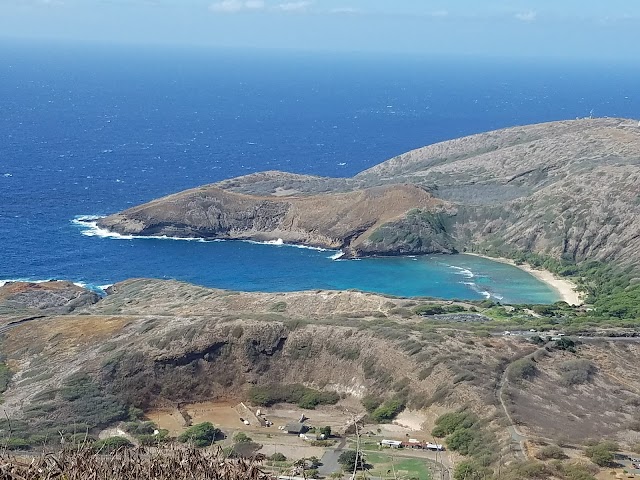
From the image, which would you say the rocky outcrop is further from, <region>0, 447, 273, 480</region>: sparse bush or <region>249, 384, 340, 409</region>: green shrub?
<region>0, 447, 273, 480</region>: sparse bush

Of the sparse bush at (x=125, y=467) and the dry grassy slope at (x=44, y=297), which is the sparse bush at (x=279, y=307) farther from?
the sparse bush at (x=125, y=467)

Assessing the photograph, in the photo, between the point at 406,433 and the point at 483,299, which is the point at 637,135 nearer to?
the point at 483,299

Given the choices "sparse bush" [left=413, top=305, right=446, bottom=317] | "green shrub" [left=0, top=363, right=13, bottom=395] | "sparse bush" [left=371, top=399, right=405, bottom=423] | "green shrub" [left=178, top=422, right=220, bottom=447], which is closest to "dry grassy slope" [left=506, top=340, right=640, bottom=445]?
"sparse bush" [left=371, top=399, right=405, bottom=423]

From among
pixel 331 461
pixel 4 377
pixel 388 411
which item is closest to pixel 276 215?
pixel 4 377

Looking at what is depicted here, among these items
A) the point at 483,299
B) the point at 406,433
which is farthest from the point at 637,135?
the point at 406,433

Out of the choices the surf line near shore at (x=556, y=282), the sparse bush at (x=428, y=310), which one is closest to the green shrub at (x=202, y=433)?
the sparse bush at (x=428, y=310)

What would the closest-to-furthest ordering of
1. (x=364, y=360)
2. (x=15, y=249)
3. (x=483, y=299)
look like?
(x=364, y=360) < (x=483, y=299) < (x=15, y=249)

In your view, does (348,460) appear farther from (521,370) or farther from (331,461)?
(521,370)
